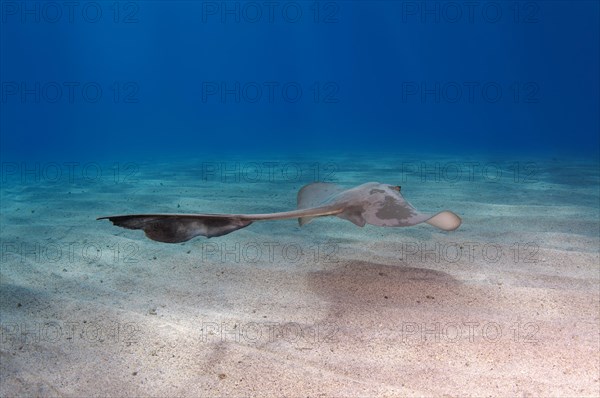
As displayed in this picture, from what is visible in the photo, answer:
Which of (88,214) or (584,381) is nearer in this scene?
(584,381)

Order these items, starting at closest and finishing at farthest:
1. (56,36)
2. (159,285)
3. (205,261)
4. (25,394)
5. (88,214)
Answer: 1. (25,394)
2. (159,285)
3. (205,261)
4. (88,214)
5. (56,36)

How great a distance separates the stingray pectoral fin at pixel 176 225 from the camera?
1.91m

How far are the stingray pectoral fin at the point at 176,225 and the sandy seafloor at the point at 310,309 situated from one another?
2.05 feet

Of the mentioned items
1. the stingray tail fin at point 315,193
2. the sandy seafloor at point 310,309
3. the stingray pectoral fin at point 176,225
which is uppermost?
the stingray pectoral fin at point 176,225

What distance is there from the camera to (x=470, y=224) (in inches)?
168

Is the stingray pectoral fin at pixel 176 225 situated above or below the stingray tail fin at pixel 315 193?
above

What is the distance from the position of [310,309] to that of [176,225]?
1.07 m

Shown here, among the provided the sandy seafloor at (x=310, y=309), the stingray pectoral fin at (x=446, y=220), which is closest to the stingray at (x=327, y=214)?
the stingray pectoral fin at (x=446, y=220)

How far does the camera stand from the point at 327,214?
2498mm

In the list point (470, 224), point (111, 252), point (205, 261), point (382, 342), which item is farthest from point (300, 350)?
point (470, 224)

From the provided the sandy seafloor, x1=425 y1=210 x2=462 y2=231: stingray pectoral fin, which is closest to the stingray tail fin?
the sandy seafloor

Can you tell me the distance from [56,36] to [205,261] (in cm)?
8297

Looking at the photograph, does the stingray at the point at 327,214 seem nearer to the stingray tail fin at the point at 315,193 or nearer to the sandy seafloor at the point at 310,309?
the stingray tail fin at the point at 315,193

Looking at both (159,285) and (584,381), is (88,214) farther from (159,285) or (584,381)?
(584,381)
